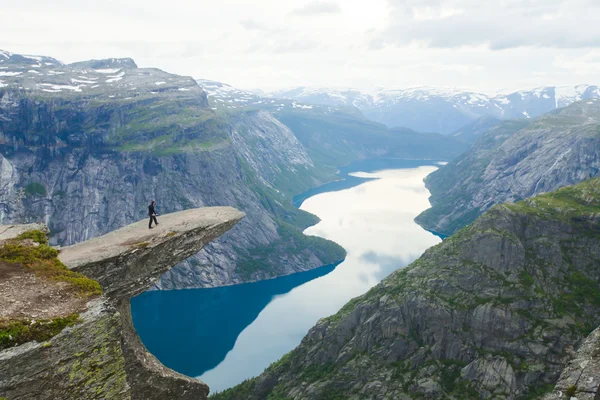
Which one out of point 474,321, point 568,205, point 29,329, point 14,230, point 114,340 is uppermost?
point 14,230

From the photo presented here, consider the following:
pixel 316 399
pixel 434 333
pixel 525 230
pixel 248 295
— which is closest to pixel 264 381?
pixel 316 399

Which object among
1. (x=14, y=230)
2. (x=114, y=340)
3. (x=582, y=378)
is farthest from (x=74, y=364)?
(x=582, y=378)

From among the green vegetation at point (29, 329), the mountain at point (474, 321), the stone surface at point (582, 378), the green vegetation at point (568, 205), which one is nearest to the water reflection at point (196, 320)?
the mountain at point (474, 321)

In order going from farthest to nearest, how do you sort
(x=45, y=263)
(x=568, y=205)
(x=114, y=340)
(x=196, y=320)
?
(x=196, y=320) → (x=568, y=205) → (x=45, y=263) → (x=114, y=340)

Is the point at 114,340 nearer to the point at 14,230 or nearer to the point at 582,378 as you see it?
the point at 14,230

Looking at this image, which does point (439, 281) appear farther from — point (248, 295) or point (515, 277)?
point (248, 295)

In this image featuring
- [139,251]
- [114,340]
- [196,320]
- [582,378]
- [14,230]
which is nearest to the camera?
[582,378]

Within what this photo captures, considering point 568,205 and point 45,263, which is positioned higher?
point 45,263
